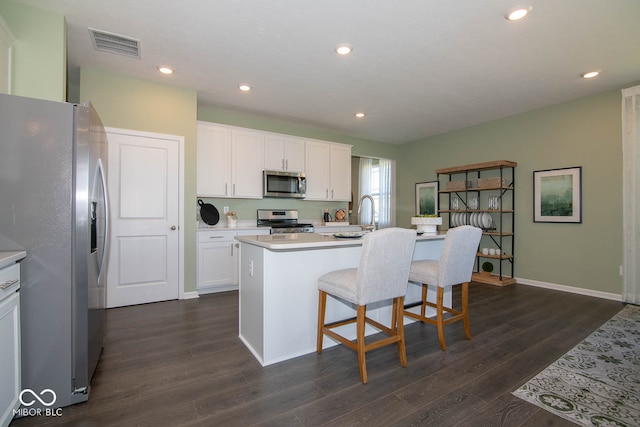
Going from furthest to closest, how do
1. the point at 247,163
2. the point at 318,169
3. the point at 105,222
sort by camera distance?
the point at 318,169 < the point at 247,163 < the point at 105,222

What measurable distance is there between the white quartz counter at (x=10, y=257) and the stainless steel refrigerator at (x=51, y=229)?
2.1 inches

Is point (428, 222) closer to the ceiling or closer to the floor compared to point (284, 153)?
closer to the floor

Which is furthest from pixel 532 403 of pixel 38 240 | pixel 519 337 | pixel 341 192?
pixel 341 192

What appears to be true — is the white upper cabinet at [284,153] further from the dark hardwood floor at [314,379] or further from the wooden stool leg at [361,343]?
the wooden stool leg at [361,343]

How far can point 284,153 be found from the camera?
16.1ft

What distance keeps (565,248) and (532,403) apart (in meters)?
3.42

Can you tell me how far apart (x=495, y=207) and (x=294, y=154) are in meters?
3.43

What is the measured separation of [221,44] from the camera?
9.10 feet

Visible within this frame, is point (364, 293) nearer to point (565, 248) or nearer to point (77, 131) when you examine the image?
point (77, 131)

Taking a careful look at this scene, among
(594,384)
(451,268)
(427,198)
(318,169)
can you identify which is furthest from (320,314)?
(427,198)

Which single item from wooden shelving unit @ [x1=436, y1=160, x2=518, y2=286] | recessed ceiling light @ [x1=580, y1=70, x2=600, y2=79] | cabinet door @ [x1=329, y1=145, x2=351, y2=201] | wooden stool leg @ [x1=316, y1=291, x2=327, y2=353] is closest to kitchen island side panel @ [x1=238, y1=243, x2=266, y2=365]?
wooden stool leg @ [x1=316, y1=291, x2=327, y2=353]

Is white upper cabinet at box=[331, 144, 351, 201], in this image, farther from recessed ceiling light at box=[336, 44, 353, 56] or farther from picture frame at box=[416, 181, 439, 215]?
recessed ceiling light at box=[336, 44, 353, 56]

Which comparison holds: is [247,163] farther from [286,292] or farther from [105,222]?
[286,292]

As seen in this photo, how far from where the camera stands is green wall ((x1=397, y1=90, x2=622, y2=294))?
150 inches
